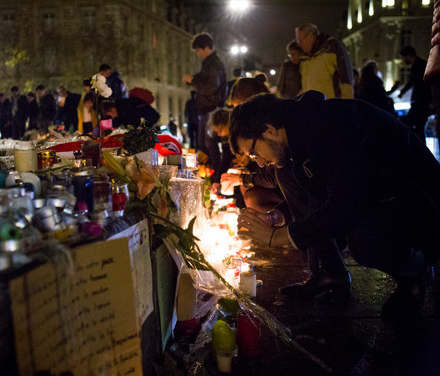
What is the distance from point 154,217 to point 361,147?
1.24 m

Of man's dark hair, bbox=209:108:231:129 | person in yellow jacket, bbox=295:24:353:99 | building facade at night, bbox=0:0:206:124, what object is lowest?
man's dark hair, bbox=209:108:231:129

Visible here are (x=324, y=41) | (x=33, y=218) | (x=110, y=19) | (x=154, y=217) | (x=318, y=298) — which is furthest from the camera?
(x=110, y=19)

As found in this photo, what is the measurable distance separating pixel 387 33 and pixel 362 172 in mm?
42567

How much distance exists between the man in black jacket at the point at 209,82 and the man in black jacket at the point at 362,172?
442 cm

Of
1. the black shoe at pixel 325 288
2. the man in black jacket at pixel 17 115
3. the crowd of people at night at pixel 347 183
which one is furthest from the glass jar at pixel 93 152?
the man in black jacket at pixel 17 115

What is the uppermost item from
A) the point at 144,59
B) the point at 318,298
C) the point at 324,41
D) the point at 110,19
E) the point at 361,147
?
the point at 110,19

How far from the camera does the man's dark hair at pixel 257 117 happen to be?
2.68 meters

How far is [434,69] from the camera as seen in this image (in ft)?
10.5

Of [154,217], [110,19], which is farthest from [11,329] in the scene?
[110,19]

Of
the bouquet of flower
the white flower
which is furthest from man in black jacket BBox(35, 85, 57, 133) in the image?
the bouquet of flower

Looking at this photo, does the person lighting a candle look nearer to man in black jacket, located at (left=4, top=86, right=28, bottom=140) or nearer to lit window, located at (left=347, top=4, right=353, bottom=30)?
man in black jacket, located at (left=4, top=86, right=28, bottom=140)

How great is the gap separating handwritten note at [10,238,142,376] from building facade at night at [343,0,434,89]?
36059 millimetres

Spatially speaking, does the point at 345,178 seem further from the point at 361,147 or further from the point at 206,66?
the point at 206,66

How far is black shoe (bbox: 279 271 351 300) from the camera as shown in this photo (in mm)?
3168
